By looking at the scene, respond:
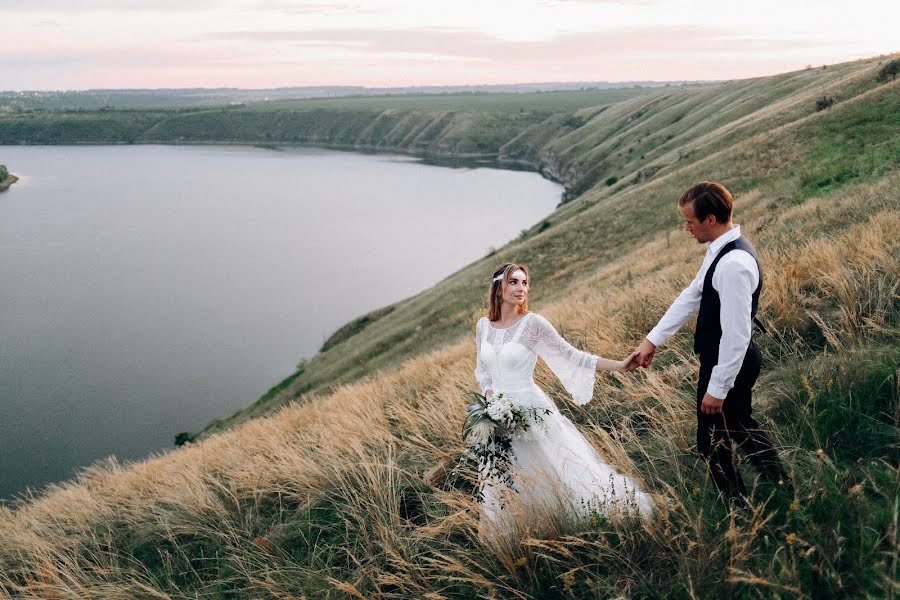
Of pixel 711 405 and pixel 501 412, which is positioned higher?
pixel 711 405

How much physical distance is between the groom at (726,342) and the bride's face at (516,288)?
3.83 ft

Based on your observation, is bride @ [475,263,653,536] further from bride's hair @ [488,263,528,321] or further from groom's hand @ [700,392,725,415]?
groom's hand @ [700,392,725,415]

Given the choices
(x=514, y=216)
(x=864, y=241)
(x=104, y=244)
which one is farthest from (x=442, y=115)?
(x=864, y=241)

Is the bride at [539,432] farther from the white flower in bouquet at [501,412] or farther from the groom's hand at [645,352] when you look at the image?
the white flower in bouquet at [501,412]

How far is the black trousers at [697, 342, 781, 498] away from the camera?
3.36 metres

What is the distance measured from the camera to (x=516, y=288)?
4266mm

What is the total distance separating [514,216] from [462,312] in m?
40.2

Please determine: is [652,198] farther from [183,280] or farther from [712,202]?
[183,280]

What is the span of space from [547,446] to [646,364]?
0.86 metres

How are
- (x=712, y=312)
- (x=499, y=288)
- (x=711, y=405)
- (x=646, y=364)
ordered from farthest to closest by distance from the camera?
1. (x=499, y=288)
2. (x=646, y=364)
3. (x=712, y=312)
4. (x=711, y=405)

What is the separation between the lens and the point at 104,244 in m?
50.6

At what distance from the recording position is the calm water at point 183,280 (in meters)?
24.1

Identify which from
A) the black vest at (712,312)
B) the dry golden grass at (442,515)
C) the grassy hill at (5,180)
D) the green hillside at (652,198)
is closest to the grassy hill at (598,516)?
the dry golden grass at (442,515)

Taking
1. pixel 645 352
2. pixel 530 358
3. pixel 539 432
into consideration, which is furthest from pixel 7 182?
pixel 645 352
